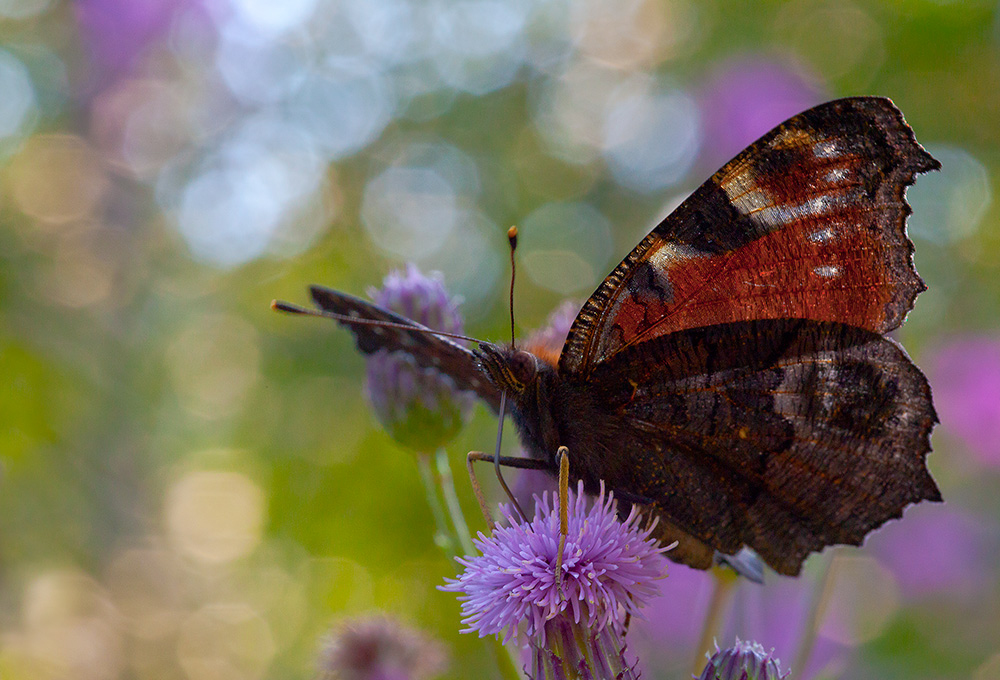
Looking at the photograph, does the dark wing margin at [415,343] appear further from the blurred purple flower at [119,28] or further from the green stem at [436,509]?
the blurred purple flower at [119,28]

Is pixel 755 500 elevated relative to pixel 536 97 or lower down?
lower down

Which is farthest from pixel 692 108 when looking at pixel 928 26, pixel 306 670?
pixel 306 670

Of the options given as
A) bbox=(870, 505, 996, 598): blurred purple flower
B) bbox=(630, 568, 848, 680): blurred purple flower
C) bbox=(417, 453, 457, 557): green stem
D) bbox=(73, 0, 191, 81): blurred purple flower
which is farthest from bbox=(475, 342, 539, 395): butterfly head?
bbox=(73, 0, 191, 81): blurred purple flower

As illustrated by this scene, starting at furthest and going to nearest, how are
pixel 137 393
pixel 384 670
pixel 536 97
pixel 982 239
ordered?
pixel 536 97
pixel 137 393
pixel 982 239
pixel 384 670

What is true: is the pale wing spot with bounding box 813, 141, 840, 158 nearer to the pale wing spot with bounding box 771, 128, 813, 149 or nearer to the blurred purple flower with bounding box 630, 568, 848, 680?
the pale wing spot with bounding box 771, 128, 813, 149

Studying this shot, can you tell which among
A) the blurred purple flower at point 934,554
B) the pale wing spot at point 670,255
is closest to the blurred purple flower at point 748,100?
the blurred purple flower at point 934,554

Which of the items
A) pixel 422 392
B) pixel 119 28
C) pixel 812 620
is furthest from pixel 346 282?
pixel 812 620

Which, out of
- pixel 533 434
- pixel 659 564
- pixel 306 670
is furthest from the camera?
pixel 306 670

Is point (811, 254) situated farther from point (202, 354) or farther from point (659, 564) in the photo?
point (202, 354)
